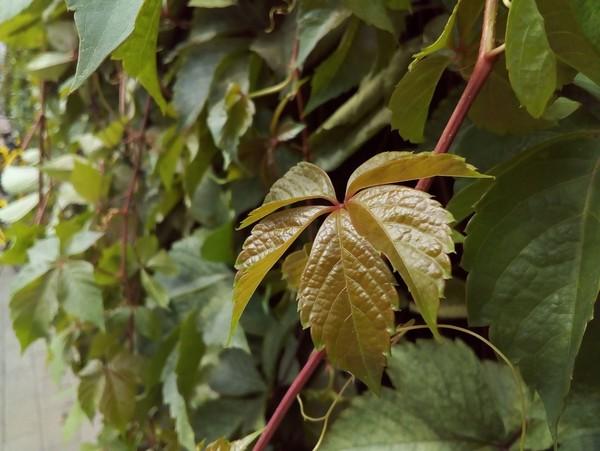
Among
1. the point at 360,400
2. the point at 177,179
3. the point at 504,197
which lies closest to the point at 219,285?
the point at 177,179

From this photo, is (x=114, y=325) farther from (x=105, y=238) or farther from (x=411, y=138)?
(x=411, y=138)

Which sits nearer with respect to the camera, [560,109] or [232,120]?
[560,109]

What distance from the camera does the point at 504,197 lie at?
25cm

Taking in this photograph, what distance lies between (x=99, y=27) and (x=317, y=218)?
17 cm

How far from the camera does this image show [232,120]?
43 cm

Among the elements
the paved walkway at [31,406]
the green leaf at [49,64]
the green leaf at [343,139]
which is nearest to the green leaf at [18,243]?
the green leaf at [49,64]

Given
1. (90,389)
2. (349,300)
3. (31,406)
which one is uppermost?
(349,300)

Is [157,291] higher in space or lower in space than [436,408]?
lower

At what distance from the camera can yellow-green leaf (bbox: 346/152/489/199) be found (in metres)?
0.19

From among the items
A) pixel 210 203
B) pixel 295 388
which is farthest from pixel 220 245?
pixel 295 388

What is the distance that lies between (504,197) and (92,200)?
0.51 m

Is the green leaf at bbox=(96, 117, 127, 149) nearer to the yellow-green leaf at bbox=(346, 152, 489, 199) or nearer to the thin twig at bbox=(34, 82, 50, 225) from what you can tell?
the thin twig at bbox=(34, 82, 50, 225)

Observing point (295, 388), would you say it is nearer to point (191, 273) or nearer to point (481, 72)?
point (481, 72)

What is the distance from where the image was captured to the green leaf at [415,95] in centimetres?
24
